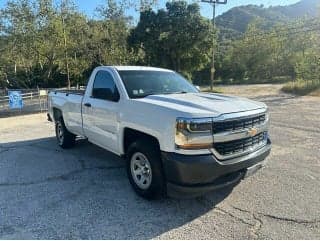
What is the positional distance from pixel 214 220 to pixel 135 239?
100 centimetres

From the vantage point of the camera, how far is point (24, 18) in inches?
807

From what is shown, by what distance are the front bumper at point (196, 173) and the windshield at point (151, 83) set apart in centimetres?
144

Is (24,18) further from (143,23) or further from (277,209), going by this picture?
(277,209)

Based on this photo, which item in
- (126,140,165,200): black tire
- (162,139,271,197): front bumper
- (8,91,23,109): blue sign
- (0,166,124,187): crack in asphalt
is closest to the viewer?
(162,139,271,197): front bumper

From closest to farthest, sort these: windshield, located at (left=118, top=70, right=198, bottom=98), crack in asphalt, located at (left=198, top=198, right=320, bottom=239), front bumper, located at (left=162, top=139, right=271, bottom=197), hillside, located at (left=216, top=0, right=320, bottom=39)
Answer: crack in asphalt, located at (left=198, top=198, right=320, bottom=239) → front bumper, located at (left=162, top=139, right=271, bottom=197) → windshield, located at (left=118, top=70, right=198, bottom=98) → hillside, located at (left=216, top=0, right=320, bottom=39)

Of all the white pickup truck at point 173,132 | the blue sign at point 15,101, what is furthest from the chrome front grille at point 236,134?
the blue sign at point 15,101

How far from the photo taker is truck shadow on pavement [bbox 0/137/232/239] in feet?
12.4

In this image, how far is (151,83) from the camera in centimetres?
550

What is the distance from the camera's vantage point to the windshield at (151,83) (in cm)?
516

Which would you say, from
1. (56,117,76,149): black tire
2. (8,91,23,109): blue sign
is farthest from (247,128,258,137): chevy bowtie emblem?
(8,91,23,109): blue sign

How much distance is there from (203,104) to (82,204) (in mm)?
2099

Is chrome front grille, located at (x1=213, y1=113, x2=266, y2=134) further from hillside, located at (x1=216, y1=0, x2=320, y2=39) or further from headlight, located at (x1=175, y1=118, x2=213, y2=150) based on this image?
hillside, located at (x1=216, y1=0, x2=320, y2=39)

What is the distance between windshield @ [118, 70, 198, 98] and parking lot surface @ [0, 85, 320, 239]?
1.48 metres

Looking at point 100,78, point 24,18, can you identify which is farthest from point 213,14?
point 100,78
